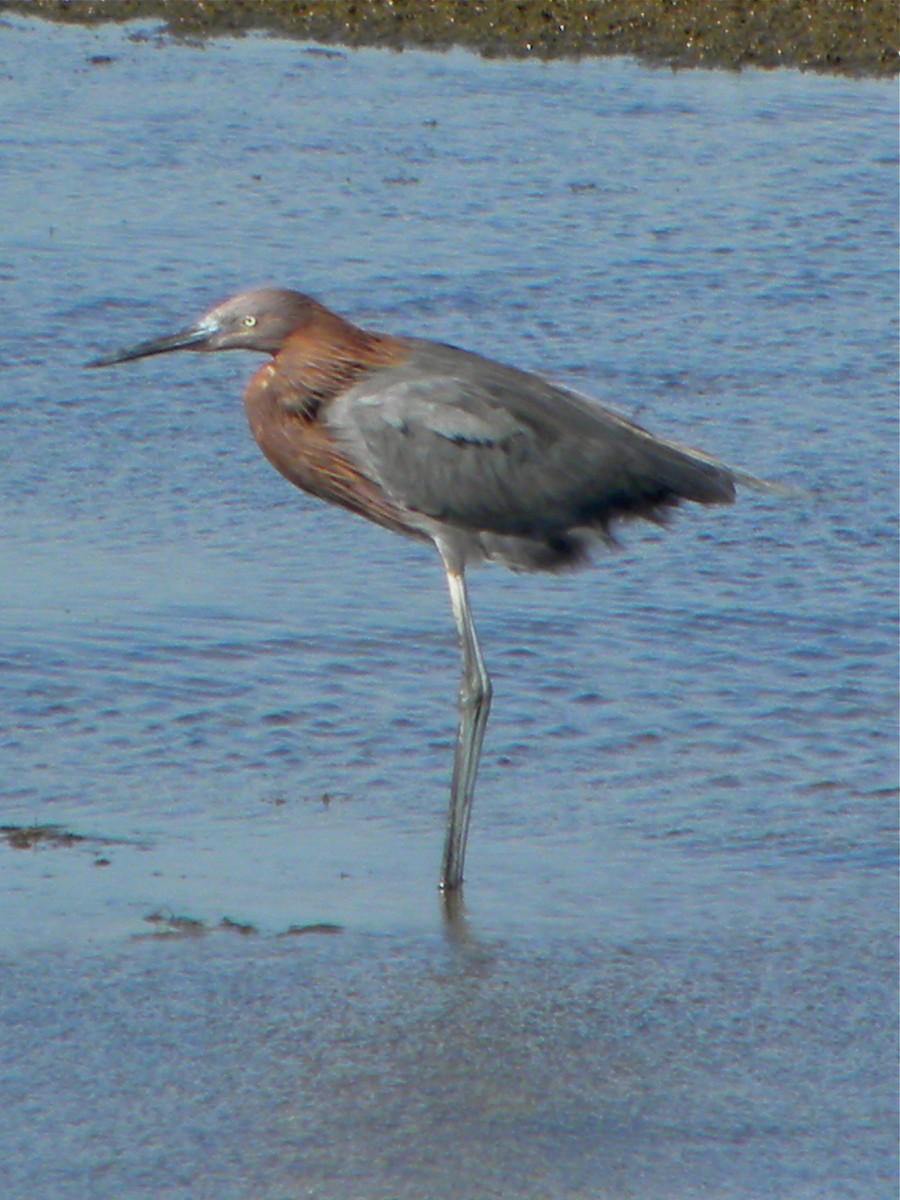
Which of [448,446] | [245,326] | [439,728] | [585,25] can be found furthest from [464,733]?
[585,25]

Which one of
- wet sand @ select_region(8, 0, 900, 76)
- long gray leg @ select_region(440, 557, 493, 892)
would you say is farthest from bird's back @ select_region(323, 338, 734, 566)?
wet sand @ select_region(8, 0, 900, 76)

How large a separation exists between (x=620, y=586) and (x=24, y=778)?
2035 mm

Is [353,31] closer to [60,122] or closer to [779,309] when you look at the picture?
[60,122]

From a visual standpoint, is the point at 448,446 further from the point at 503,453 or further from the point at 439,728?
the point at 439,728

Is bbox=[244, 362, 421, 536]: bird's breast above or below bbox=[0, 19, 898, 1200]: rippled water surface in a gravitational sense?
above

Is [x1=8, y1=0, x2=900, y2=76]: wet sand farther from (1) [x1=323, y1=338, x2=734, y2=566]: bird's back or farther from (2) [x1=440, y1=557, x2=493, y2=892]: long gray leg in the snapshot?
(2) [x1=440, y1=557, x2=493, y2=892]: long gray leg

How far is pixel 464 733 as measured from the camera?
519cm

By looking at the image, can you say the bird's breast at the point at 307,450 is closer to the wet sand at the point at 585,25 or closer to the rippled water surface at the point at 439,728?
the rippled water surface at the point at 439,728

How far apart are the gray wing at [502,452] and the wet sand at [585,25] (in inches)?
329

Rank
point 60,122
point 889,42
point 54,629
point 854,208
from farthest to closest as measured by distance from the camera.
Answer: point 889,42 → point 60,122 → point 854,208 → point 54,629

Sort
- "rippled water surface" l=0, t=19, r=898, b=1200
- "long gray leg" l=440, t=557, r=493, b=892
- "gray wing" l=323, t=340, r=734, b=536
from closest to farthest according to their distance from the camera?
1. "rippled water surface" l=0, t=19, r=898, b=1200
2. "long gray leg" l=440, t=557, r=493, b=892
3. "gray wing" l=323, t=340, r=734, b=536

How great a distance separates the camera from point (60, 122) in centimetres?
1149

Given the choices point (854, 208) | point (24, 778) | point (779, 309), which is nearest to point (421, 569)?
point (24, 778)

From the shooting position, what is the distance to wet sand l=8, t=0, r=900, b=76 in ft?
44.3
